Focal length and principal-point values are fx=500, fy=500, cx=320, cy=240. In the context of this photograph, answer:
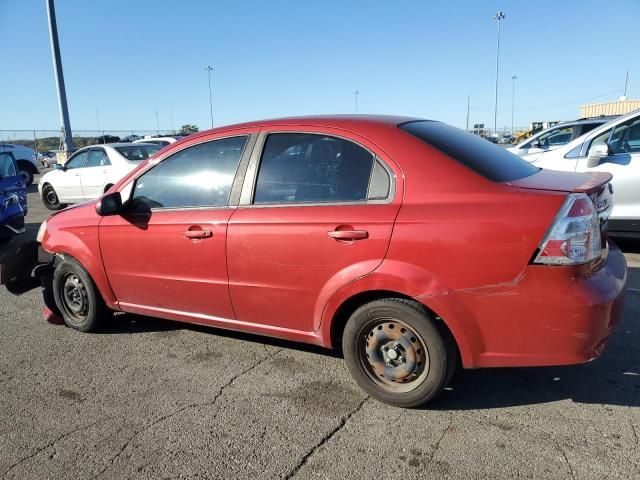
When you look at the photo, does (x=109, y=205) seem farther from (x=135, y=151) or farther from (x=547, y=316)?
(x=135, y=151)

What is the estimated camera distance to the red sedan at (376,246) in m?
2.55

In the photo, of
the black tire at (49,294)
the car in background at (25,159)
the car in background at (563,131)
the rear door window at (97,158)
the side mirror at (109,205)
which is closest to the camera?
the side mirror at (109,205)

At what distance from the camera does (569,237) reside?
2.50 m

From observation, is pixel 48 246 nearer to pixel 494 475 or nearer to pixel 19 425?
pixel 19 425

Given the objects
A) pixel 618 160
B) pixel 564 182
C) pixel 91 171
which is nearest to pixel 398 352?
pixel 564 182

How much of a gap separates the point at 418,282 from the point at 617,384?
155 cm

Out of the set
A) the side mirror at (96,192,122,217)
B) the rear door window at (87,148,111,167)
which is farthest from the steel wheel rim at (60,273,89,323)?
the rear door window at (87,148,111,167)

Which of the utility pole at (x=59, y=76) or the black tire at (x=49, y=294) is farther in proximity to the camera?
the utility pole at (x=59, y=76)

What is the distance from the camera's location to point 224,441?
2.73 m

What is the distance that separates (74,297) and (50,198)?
10091mm

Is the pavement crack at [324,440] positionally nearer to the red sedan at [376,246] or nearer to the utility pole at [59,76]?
the red sedan at [376,246]

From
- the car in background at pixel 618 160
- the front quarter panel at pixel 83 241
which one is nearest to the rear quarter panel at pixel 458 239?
the front quarter panel at pixel 83 241

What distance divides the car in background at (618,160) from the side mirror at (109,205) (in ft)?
17.8

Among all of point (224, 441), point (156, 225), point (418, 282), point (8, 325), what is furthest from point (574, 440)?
point (8, 325)
